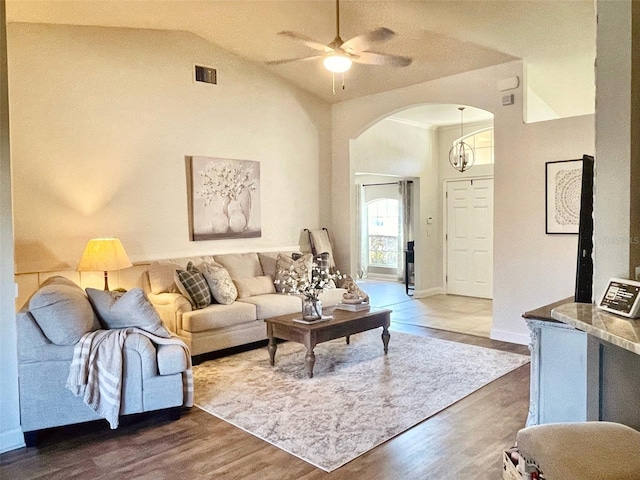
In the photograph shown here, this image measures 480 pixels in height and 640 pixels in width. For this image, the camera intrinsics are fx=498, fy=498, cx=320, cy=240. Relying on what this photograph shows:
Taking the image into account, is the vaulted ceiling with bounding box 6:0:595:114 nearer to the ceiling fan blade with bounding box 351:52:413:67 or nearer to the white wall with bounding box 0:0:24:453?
the ceiling fan blade with bounding box 351:52:413:67

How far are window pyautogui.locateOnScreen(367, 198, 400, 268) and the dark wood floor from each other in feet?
23.5

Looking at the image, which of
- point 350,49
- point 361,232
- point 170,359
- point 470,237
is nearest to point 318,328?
point 170,359

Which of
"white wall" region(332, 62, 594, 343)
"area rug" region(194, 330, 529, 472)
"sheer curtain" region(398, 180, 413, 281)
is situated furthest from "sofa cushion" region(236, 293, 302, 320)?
"sheer curtain" region(398, 180, 413, 281)

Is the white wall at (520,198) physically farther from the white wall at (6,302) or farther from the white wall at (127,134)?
the white wall at (6,302)

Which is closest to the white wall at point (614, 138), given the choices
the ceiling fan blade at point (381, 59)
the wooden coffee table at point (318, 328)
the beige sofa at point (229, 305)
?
the ceiling fan blade at point (381, 59)

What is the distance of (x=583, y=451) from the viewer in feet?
5.45

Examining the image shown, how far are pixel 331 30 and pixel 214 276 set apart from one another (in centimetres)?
286

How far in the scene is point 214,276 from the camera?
5.18m

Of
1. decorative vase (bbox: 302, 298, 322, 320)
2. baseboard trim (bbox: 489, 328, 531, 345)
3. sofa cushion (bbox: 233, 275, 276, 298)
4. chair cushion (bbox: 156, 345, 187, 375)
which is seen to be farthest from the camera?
sofa cushion (bbox: 233, 275, 276, 298)

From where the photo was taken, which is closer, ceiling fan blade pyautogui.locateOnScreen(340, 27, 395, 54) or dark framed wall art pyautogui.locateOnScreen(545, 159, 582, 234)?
ceiling fan blade pyautogui.locateOnScreen(340, 27, 395, 54)

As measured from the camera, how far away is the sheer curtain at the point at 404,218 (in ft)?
31.1

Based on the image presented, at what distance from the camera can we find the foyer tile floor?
6406 mm

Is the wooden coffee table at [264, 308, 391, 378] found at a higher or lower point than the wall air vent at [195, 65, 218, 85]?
lower

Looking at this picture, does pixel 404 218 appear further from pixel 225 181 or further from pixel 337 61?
pixel 337 61
